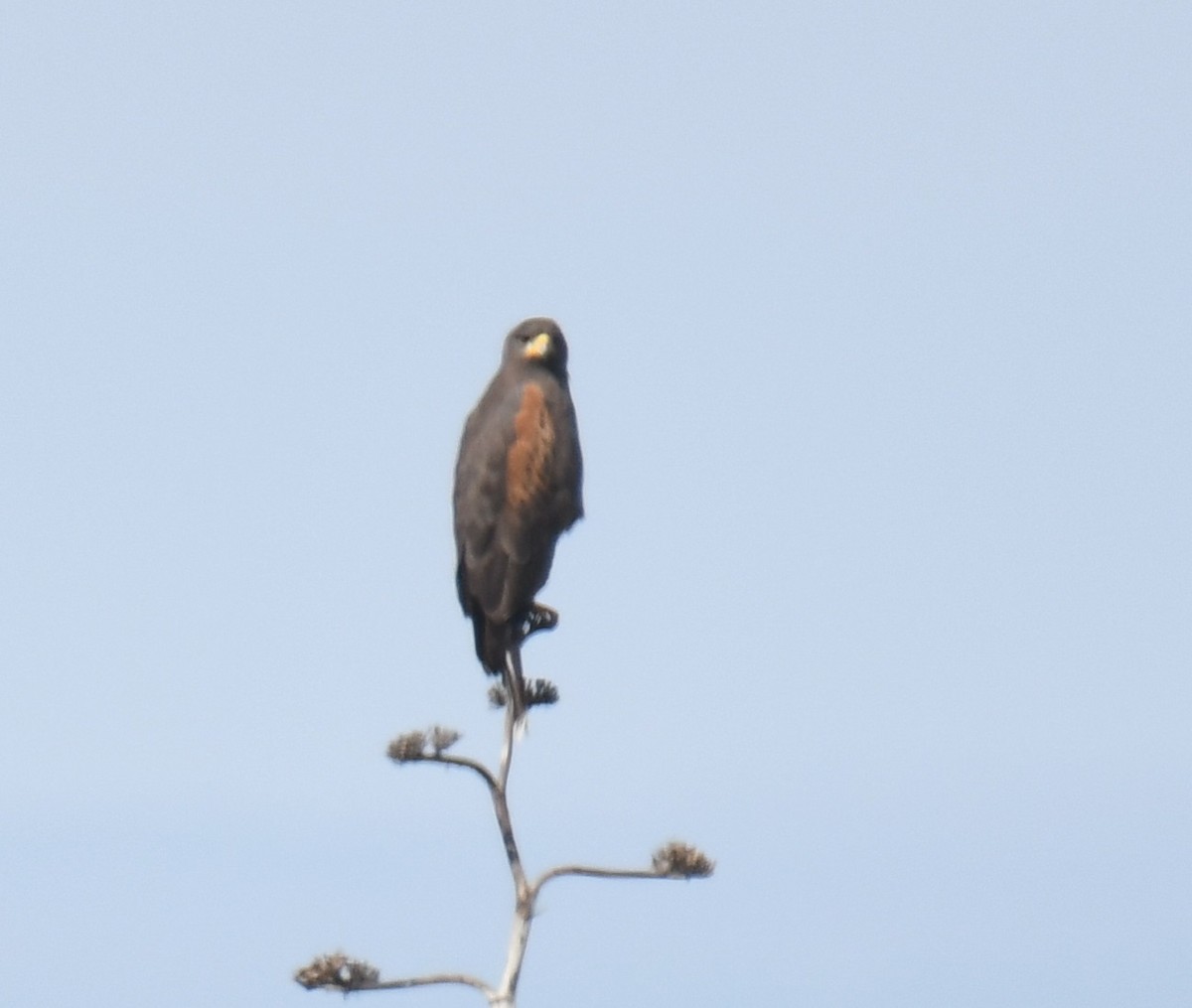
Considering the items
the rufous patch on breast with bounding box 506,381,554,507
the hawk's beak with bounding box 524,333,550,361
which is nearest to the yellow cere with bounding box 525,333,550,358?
the hawk's beak with bounding box 524,333,550,361

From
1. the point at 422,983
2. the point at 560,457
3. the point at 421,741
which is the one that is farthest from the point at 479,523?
the point at 422,983

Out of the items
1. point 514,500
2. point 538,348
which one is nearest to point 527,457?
point 514,500

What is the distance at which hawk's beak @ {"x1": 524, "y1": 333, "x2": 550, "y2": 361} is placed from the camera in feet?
38.0

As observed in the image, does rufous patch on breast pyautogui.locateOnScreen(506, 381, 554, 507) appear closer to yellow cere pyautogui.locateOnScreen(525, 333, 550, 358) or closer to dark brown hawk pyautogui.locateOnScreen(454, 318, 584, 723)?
dark brown hawk pyautogui.locateOnScreen(454, 318, 584, 723)

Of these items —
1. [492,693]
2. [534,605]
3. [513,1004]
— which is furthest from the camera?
[534,605]

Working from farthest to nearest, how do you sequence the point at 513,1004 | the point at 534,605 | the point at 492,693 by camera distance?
the point at 534,605 → the point at 492,693 → the point at 513,1004

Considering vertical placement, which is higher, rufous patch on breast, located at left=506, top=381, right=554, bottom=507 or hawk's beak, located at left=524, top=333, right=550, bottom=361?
hawk's beak, located at left=524, top=333, right=550, bottom=361

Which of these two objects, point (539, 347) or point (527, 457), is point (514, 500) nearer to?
point (527, 457)

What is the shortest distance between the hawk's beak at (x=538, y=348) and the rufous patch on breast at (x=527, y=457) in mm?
365

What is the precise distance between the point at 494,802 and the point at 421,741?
416 mm

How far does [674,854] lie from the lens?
9688 mm

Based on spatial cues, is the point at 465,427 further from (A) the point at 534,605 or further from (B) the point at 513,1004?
(B) the point at 513,1004

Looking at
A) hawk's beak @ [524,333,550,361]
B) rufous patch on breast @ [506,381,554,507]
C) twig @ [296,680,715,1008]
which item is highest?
hawk's beak @ [524,333,550,361]

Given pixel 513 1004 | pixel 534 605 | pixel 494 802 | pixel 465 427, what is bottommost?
pixel 513 1004
